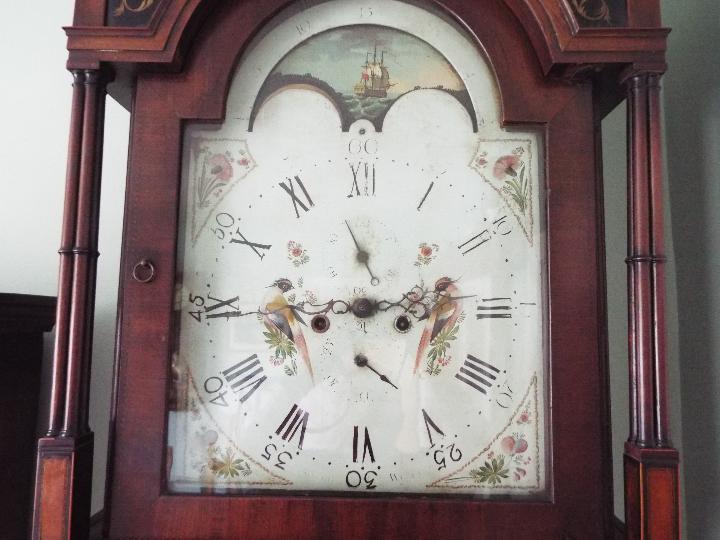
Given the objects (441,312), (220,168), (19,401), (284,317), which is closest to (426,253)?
(441,312)

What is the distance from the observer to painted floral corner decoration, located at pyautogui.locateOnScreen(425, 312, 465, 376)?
0.87 meters

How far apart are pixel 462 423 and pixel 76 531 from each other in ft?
1.74

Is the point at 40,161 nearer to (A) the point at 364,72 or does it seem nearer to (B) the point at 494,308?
(A) the point at 364,72

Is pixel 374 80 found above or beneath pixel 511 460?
above

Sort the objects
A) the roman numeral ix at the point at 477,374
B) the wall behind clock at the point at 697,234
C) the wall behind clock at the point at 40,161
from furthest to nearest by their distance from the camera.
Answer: the wall behind clock at the point at 40,161, the wall behind clock at the point at 697,234, the roman numeral ix at the point at 477,374

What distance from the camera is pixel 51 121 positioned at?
1.28 metres

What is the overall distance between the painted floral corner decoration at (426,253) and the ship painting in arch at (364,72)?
0.19 meters

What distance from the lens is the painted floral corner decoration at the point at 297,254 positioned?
0.89 metres

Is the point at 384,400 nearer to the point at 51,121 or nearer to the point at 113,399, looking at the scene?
the point at 113,399

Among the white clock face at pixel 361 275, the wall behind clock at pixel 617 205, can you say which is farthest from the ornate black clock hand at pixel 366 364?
the wall behind clock at pixel 617 205

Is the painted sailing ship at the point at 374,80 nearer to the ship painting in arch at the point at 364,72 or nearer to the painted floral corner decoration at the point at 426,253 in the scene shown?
the ship painting in arch at the point at 364,72

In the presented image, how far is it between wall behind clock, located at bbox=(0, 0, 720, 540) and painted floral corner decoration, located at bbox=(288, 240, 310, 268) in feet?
1.71

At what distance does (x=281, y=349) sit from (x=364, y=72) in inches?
17.0

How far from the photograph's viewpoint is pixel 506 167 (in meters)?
0.90
